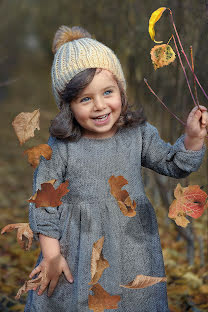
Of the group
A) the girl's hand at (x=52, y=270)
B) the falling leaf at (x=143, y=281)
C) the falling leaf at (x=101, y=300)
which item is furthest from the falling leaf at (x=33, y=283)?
the falling leaf at (x=143, y=281)

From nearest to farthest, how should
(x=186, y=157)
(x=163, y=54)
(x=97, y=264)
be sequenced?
(x=163, y=54)
(x=97, y=264)
(x=186, y=157)

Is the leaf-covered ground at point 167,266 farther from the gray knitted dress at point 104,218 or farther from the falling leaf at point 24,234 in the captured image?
the gray knitted dress at point 104,218

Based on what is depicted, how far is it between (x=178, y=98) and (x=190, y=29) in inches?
21.3

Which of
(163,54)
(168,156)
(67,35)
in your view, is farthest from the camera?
(67,35)

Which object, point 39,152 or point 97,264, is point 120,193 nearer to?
point 97,264

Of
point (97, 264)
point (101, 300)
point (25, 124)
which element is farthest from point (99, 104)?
point (101, 300)

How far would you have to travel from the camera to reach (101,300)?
5.64 feet

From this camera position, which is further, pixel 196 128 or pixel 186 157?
pixel 186 157

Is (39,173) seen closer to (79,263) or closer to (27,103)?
(79,263)

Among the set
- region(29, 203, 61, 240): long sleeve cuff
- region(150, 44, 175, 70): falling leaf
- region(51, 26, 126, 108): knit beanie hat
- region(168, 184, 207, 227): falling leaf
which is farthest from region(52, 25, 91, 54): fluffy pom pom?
region(168, 184, 207, 227): falling leaf

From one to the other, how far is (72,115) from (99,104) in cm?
20

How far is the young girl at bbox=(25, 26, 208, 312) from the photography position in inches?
72.0

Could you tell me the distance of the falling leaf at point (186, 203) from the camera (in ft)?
5.41

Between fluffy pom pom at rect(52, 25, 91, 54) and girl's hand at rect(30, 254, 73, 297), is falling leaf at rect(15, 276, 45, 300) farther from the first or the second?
fluffy pom pom at rect(52, 25, 91, 54)
